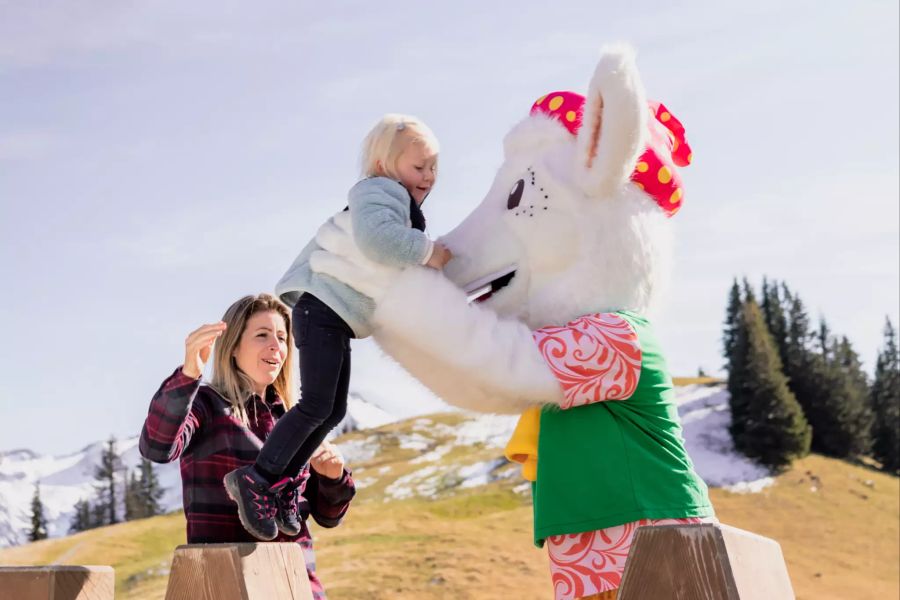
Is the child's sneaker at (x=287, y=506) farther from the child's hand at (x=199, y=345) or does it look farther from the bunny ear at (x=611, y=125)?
the bunny ear at (x=611, y=125)

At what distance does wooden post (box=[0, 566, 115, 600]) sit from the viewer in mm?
1638

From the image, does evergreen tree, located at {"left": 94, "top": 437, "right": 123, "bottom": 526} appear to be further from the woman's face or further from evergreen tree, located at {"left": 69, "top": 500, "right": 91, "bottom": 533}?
the woman's face

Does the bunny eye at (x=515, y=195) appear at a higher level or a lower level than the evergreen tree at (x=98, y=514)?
higher

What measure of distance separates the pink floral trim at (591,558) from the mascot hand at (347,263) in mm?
801

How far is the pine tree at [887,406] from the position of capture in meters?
31.1

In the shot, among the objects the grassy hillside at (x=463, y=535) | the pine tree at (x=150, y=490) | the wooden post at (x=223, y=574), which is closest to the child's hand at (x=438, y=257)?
the wooden post at (x=223, y=574)

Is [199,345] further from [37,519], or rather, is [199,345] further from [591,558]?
[37,519]

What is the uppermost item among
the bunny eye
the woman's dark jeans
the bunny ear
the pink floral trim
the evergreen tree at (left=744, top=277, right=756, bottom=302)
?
the evergreen tree at (left=744, top=277, right=756, bottom=302)

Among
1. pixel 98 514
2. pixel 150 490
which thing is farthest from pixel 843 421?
pixel 98 514

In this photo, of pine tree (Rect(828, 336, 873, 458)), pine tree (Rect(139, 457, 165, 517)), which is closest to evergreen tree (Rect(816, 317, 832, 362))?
pine tree (Rect(828, 336, 873, 458))

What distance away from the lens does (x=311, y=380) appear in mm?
2479

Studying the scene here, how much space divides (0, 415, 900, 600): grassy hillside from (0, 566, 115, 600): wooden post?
10.1 metres

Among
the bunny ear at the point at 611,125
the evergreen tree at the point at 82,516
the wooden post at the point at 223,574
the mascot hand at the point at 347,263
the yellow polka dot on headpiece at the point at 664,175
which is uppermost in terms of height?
the bunny ear at the point at 611,125

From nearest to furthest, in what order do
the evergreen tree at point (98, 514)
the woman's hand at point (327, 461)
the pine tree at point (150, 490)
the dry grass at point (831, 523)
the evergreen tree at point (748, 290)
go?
the woman's hand at point (327, 461)
the dry grass at point (831, 523)
the pine tree at point (150, 490)
the evergreen tree at point (98, 514)
the evergreen tree at point (748, 290)
